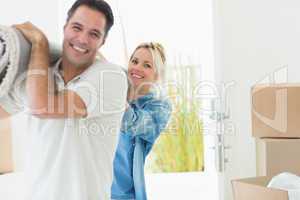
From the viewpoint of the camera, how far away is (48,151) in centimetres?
158

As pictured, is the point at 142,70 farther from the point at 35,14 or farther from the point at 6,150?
the point at 6,150

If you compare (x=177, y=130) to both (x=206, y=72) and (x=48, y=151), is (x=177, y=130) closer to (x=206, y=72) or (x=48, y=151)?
(x=206, y=72)

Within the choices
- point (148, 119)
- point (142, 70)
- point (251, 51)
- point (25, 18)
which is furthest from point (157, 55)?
point (25, 18)

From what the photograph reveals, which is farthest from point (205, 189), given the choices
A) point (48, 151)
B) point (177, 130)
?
point (48, 151)

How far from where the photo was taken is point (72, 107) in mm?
1520

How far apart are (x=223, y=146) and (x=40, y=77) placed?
1056mm

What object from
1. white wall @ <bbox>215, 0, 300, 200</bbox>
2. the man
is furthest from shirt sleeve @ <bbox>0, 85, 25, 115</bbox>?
white wall @ <bbox>215, 0, 300, 200</bbox>

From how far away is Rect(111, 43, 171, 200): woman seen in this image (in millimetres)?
2051

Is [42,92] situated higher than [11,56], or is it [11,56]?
[11,56]

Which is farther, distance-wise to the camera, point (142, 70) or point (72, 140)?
point (142, 70)

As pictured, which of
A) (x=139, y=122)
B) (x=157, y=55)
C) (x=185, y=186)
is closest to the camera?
(x=139, y=122)

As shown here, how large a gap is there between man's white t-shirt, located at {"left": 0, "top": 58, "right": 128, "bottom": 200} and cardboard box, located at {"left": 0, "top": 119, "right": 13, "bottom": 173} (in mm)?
441

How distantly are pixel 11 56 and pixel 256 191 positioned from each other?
1.03 meters

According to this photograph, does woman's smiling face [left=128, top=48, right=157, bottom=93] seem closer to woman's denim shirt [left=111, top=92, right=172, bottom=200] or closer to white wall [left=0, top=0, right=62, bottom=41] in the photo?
woman's denim shirt [left=111, top=92, right=172, bottom=200]
